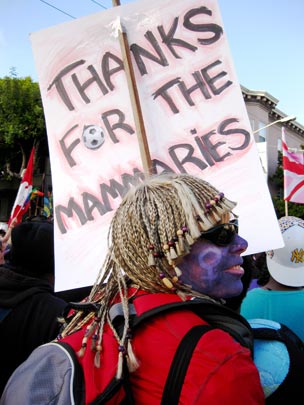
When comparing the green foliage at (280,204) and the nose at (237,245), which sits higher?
the nose at (237,245)

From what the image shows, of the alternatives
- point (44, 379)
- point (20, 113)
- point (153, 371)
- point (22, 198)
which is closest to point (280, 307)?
point (153, 371)

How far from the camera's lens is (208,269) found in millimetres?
1076

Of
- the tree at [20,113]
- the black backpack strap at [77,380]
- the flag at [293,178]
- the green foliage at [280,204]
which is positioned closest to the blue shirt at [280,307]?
the black backpack strap at [77,380]

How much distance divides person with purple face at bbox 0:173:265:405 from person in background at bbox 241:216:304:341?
39.6 inches

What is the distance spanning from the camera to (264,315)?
2043 millimetres

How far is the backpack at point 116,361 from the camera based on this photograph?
2.71ft

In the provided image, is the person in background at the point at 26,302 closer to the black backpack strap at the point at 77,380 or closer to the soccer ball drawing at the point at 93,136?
the soccer ball drawing at the point at 93,136

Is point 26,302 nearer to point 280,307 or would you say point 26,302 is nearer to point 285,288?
point 280,307

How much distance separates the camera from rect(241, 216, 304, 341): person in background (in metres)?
1.97

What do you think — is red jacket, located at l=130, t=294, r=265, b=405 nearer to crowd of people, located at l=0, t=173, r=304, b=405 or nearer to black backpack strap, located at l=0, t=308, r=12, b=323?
crowd of people, located at l=0, t=173, r=304, b=405

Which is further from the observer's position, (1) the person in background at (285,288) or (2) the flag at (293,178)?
(2) the flag at (293,178)

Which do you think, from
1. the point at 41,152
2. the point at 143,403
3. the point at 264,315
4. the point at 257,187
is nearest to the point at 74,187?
the point at 257,187

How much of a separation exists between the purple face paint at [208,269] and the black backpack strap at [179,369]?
244mm

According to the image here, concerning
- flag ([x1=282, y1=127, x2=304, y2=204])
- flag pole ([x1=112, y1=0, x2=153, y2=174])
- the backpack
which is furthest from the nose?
flag ([x1=282, y1=127, x2=304, y2=204])
